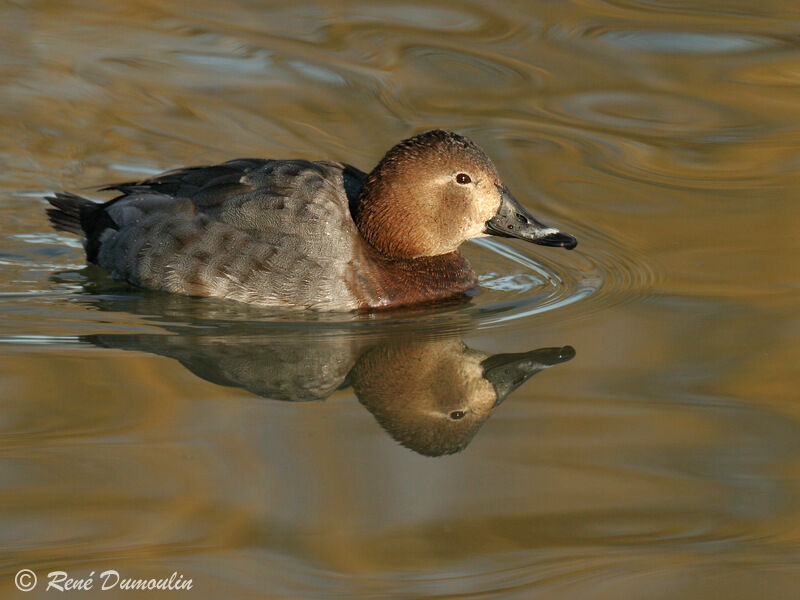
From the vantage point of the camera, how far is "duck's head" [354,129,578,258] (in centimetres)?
717

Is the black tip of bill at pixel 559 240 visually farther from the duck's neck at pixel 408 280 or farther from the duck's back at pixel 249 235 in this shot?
the duck's back at pixel 249 235

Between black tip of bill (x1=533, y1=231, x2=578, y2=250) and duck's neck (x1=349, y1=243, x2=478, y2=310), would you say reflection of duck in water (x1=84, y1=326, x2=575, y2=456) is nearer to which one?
duck's neck (x1=349, y1=243, x2=478, y2=310)

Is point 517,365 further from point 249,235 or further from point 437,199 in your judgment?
point 249,235

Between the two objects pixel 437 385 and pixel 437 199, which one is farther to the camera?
pixel 437 199

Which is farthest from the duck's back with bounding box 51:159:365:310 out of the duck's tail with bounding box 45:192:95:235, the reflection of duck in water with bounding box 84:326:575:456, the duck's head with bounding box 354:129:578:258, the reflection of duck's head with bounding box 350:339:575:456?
the reflection of duck's head with bounding box 350:339:575:456

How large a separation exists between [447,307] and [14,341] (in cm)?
242

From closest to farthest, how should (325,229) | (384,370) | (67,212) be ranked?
1. (384,370)
2. (325,229)
3. (67,212)

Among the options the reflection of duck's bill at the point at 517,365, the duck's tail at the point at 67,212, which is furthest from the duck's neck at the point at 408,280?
the duck's tail at the point at 67,212

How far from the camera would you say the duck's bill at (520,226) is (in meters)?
7.20

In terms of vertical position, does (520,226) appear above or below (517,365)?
above

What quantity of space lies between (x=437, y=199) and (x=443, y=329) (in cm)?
89

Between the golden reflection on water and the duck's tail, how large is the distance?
0.73 ft

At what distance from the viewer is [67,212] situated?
26.2 ft

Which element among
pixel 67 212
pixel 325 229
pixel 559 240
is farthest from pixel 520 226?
pixel 67 212
